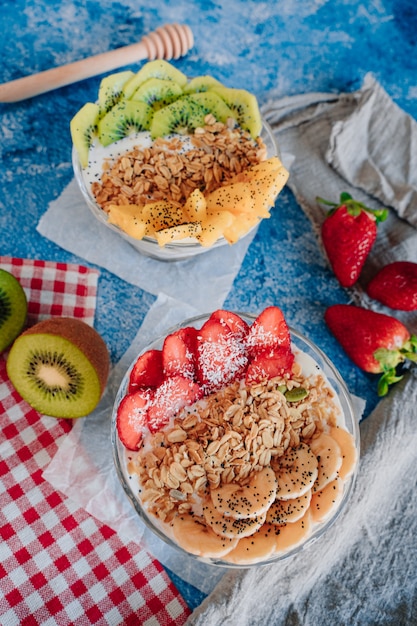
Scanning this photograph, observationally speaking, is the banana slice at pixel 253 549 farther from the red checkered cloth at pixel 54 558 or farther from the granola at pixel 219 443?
the red checkered cloth at pixel 54 558

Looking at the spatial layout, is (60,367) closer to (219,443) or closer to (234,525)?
(219,443)

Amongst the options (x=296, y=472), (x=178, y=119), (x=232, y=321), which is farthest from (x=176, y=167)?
(x=296, y=472)

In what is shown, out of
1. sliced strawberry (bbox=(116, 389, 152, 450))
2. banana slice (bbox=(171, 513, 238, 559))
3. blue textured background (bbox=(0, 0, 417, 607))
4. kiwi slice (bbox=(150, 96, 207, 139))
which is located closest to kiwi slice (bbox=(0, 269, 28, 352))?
blue textured background (bbox=(0, 0, 417, 607))

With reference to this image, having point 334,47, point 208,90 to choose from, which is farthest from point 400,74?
point 208,90

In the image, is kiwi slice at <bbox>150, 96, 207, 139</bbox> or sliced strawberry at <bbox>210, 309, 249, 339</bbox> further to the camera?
kiwi slice at <bbox>150, 96, 207, 139</bbox>

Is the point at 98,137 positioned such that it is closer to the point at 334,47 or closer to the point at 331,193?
the point at 331,193

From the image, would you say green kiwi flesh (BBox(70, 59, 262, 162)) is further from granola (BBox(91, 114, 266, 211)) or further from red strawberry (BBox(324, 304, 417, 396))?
red strawberry (BBox(324, 304, 417, 396))
